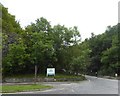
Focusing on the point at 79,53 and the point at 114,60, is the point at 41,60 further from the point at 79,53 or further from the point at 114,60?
the point at 114,60

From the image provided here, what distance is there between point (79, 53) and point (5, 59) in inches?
681

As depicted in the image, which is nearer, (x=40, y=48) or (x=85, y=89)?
(x=85, y=89)

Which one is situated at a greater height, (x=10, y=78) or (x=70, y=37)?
(x=70, y=37)

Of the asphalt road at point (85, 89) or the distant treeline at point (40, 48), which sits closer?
the asphalt road at point (85, 89)

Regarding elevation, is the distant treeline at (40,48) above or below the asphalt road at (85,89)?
above

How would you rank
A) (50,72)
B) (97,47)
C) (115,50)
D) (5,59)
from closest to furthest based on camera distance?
(5,59)
(50,72)
(115,50)
(97,47)

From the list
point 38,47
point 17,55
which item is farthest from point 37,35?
point 17,55

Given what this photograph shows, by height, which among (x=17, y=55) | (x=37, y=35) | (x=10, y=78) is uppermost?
(x=37, y=35)

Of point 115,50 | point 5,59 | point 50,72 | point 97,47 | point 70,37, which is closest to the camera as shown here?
point 5,59

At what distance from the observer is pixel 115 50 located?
78250 millimetres

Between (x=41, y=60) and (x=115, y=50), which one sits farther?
(x=115, y=50)

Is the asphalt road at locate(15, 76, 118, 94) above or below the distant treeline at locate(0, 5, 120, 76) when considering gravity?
below

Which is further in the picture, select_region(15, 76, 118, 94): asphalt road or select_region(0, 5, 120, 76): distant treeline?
select_region(0, 5, 120, 76): distant treeline

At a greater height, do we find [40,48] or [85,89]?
[40,48]
